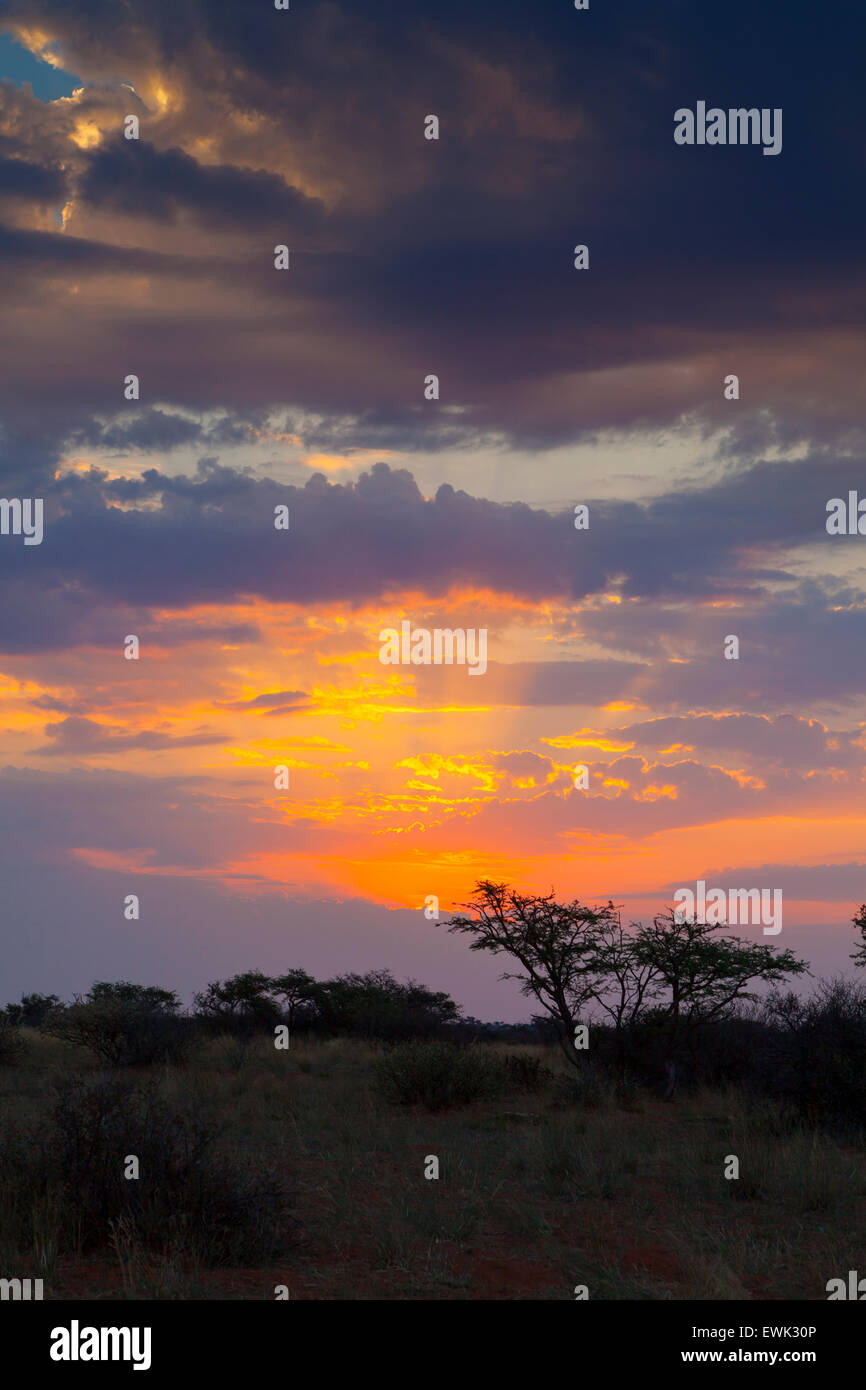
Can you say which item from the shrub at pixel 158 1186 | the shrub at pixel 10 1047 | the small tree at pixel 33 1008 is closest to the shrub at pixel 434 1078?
the shrub at pixel 158 1186

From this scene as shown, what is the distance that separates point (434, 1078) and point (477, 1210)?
9877 mm

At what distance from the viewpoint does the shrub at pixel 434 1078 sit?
22.7 m

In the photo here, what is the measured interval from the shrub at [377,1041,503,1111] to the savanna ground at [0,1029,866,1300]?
382mm

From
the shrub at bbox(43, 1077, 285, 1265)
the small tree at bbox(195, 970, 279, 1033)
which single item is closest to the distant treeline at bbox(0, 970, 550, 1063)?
the small tree at bbox(195, 970, 279, 1033)

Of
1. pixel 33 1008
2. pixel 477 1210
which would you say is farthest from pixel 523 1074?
pixel 33 1008

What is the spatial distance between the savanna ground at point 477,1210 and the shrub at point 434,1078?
1.25ft

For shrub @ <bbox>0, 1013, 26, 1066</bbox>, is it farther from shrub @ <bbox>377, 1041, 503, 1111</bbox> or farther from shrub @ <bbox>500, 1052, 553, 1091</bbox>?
shrub @ <bbox>500, 1052, 553, 1091</bbox>

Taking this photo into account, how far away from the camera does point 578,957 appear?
26.5m

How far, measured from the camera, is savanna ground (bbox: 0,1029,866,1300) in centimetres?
1015

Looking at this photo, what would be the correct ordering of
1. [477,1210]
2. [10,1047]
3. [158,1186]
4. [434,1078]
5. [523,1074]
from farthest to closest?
1. [10,1047]
2. [523,1074]
3. [434,1078]
4. [477,1210]
5. [158,1186]

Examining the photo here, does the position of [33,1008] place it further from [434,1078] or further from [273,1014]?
[434,1078]

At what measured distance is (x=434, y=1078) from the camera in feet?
74.9
